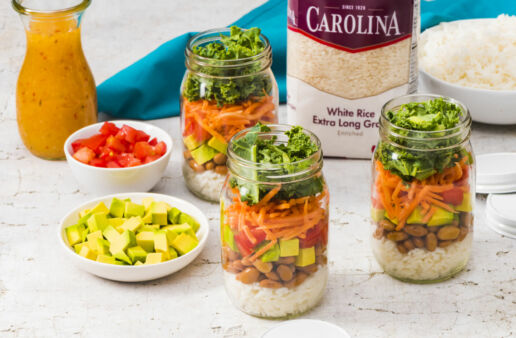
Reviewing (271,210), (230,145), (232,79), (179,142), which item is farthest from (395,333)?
(179,142)

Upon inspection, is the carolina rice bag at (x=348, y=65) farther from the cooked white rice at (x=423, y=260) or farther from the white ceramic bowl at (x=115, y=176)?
the cooked white rice at (x=423, y=260)

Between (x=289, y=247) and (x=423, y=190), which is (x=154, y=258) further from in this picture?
(x=423, y=190)

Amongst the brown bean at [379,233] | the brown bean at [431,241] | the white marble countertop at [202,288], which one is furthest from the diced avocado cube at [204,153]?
the brown bean at [431,241]

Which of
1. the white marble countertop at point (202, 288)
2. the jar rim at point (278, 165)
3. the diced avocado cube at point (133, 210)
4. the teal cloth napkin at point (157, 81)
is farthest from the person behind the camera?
the teal cloth napkin at point (157, 81)

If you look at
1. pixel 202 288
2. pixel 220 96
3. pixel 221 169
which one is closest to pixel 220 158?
pixel 221 169

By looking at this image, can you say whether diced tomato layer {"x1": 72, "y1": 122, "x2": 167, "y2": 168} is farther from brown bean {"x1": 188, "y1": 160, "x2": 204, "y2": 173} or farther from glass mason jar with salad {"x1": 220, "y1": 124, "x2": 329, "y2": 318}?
glass mason jar with salad {"x1": 220, "y1": 124, "x2": 329, "y2": 318}

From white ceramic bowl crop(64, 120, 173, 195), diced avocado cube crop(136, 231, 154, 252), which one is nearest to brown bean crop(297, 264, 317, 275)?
diced avocado cube crop(136, 231, 154, 252)
